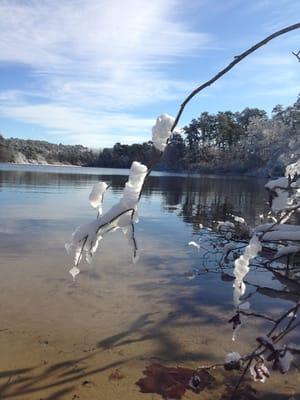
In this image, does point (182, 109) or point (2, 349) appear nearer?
point (182, 109)

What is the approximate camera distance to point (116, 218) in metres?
1.58

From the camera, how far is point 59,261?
11.5m

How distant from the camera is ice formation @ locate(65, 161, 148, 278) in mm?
1547

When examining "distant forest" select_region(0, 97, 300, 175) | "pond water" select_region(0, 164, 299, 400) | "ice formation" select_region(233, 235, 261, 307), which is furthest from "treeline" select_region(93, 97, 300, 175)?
"ice formation" select_region(233, 235, 261, 307)

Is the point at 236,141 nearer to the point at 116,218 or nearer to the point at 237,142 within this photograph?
the point at 237,142

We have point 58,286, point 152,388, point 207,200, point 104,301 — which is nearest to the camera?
point 152,388

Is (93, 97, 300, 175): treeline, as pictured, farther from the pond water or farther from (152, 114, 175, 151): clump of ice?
(152, 114, 175, 151): clump of ice

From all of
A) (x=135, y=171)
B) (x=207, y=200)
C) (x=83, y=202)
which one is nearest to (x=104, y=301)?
(x=135, y=171)

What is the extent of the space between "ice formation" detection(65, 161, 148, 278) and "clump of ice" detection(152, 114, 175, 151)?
0.11m

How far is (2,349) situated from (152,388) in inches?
88.2

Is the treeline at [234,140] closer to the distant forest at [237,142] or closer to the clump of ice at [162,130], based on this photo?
the distant forest at [237,142]

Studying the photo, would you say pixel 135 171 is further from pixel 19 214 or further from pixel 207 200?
pixel 207 200

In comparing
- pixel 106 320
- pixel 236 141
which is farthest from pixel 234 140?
pixel 106 320

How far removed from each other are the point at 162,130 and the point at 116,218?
14.0 inches
